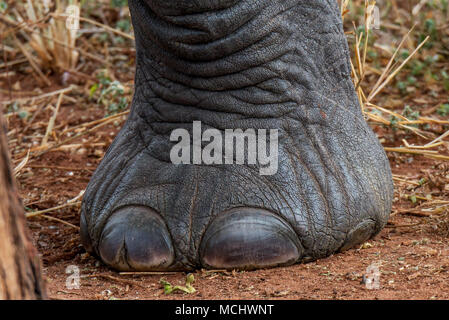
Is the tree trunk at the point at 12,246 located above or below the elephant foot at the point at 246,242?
above

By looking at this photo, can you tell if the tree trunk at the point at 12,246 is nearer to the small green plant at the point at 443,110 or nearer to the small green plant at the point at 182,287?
the small green plant at the point at 182,287

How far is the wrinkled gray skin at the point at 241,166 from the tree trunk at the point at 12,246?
545 millimetres

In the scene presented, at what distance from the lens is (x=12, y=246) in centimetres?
111

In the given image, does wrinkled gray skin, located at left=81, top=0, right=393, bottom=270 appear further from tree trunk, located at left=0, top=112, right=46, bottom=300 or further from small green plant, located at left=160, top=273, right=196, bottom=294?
tree trunk, located at left=0, top=112, right=46, bottom=300

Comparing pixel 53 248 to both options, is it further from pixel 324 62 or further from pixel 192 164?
pixel 324 62

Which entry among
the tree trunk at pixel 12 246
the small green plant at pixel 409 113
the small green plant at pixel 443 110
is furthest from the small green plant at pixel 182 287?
the small green plant at pixel 443 110

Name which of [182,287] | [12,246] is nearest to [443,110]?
[182,287]

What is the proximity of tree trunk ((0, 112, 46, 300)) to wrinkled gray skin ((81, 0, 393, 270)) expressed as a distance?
21.5 inches

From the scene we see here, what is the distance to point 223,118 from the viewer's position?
5.85 ft

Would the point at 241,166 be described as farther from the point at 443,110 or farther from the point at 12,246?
the point at 443,110

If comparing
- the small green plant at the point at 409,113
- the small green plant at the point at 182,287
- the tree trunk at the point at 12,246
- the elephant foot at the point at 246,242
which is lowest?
the small green plant at the point at 182,287

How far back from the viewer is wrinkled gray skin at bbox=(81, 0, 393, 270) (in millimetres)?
1683

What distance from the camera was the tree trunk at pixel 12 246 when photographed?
1.10 m
